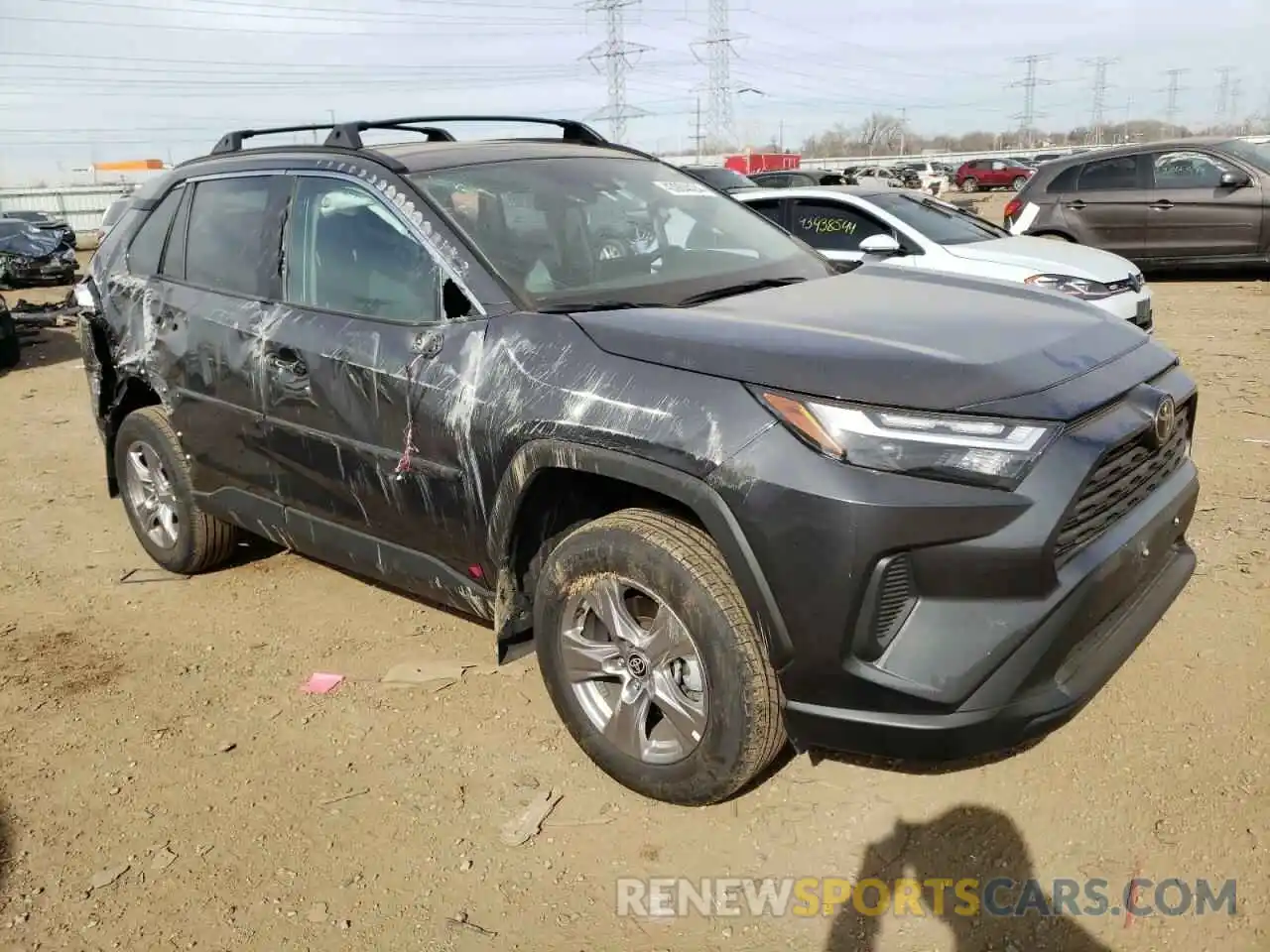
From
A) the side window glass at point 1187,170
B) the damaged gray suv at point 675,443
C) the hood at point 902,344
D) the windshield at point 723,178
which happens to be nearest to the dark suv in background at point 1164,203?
the side window glass at point 1187,170

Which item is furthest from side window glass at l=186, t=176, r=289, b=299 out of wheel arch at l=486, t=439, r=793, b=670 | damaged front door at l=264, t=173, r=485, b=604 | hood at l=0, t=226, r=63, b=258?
hood at l=0, t=226, r=63, b=258

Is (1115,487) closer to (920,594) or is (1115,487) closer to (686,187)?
(920,594)

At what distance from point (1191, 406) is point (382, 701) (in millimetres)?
2837

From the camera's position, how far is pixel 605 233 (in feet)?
11.6

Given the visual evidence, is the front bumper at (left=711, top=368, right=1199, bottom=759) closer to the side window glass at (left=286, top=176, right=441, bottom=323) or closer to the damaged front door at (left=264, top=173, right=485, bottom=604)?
the damaged front door at (left=264, top=173, right=485, bottom=604)

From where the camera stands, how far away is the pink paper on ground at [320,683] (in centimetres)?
369

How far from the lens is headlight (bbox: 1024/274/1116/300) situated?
7547 mm

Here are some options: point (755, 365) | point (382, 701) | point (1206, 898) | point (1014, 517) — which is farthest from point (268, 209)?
point (1206, 898)

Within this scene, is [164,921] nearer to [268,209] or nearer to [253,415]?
[253,415]

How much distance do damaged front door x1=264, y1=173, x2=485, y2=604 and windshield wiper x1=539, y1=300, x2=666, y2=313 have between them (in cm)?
22

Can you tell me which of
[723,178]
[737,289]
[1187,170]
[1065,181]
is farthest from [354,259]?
[1187,170]

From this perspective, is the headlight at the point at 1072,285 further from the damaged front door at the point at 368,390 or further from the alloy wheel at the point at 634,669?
the alloy wheel at the point at 634,669

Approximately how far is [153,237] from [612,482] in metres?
2.94

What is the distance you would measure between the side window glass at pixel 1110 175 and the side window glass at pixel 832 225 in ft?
18.4
